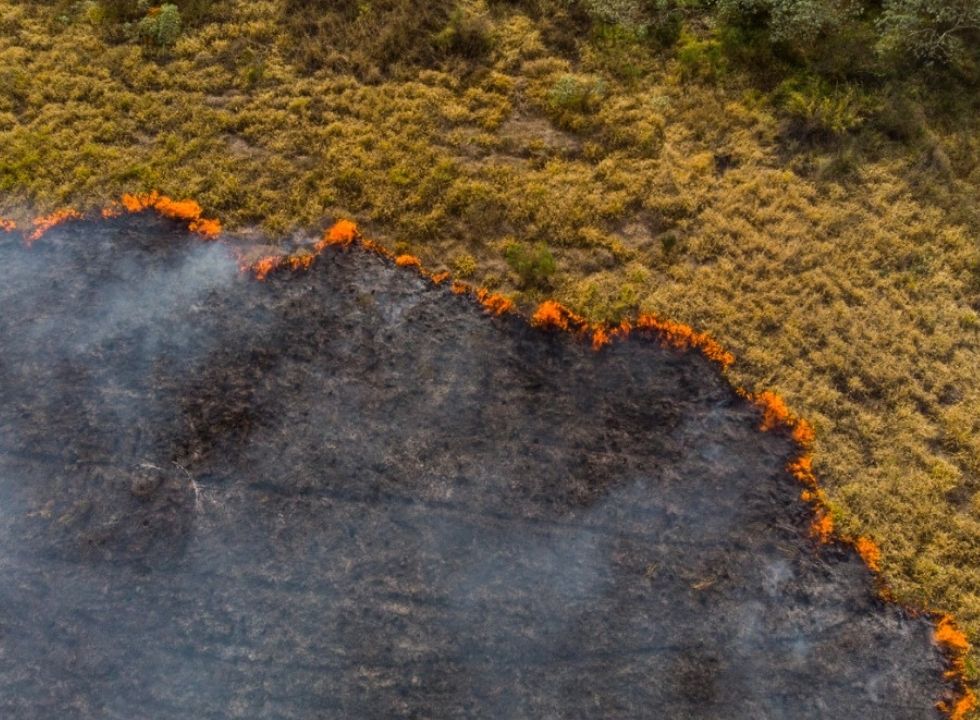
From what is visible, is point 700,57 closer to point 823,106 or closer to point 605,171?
point 823,106

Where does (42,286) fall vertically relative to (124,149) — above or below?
below

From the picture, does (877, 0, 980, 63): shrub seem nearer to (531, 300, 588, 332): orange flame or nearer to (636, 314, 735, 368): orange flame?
(636, 314, 735, 368): orange flame

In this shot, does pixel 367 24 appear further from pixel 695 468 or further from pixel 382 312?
pixel 695 468

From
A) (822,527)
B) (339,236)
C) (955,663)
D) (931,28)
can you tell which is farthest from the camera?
(931,28)

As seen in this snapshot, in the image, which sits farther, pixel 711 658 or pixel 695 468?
pixel 695 468

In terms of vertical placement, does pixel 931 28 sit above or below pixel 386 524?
above

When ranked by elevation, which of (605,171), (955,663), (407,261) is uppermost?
(605,171)

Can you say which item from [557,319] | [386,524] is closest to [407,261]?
[557,319]

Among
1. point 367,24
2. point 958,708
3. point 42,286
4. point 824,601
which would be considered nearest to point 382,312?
point 42,286
